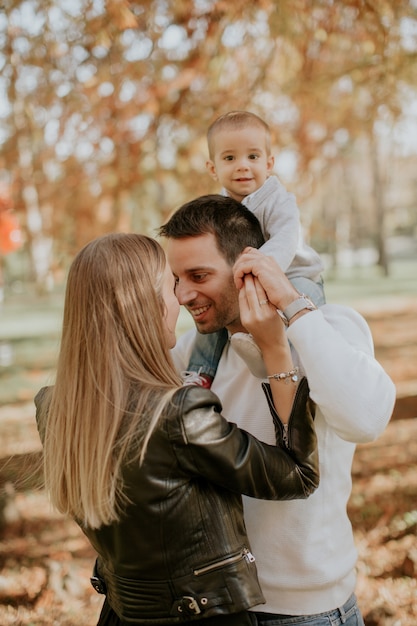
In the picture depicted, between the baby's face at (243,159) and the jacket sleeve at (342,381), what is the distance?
3.85ft

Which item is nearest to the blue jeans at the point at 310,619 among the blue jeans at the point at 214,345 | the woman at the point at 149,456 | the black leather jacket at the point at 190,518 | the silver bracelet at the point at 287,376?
the woman at the point at 149,456

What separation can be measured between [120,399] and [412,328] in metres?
15.5

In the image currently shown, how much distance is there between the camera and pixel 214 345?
239 cm

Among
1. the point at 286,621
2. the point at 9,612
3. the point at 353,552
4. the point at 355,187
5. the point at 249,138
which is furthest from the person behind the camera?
the point at 355,187

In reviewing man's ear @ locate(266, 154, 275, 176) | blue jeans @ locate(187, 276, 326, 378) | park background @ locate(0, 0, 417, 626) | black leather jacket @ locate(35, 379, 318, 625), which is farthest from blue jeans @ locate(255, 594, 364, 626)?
park background @ locate(0, 0, 417, 626)

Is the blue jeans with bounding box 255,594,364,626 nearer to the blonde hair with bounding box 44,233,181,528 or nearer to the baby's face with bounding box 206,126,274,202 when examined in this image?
the blonde hair with bounding box 44,233,181,528

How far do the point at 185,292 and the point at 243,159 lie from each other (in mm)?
834

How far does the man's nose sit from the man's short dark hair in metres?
0.16

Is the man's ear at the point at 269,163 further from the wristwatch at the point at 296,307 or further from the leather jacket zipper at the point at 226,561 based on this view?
the leather jacket zipper at the point at 226,561

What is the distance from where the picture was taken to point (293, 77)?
6875 mm

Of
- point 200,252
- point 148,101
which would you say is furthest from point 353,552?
point 148,101

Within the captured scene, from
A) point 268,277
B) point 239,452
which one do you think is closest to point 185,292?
point 268,277

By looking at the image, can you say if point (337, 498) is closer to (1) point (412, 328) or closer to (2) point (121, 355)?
(2) point (121, 355)

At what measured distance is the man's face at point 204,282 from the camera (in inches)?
91.8
